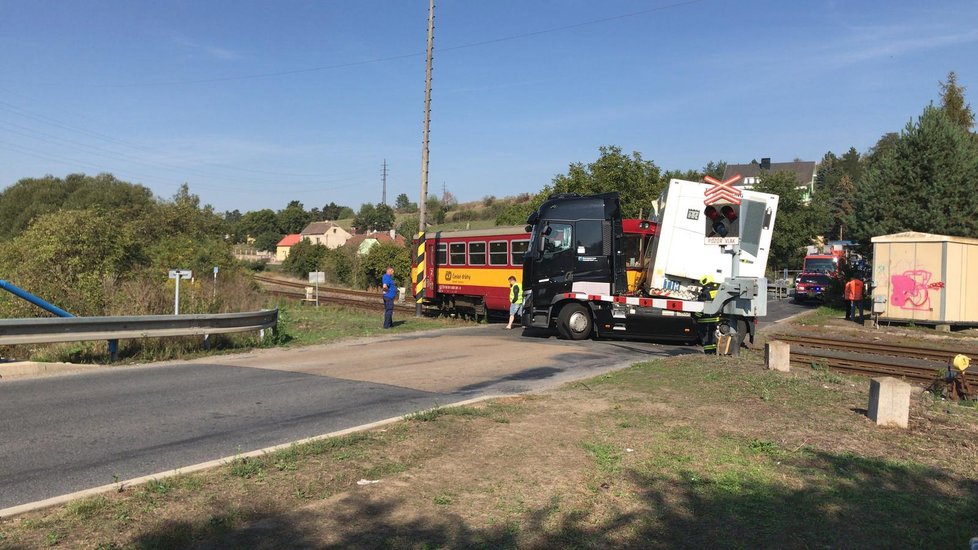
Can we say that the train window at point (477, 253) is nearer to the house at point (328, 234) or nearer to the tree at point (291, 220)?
the house at point (328, 234)

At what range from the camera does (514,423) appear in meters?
7.24

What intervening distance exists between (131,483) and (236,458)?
80cm

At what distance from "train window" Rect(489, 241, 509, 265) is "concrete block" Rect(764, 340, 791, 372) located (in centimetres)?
1197

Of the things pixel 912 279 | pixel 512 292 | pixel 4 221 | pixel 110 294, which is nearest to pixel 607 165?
pixel 912 279

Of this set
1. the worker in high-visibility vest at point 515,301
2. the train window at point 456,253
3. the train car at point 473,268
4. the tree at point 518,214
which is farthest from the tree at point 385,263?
the worker in high-visibility vest at point 515,301

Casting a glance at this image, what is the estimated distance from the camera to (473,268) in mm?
23297

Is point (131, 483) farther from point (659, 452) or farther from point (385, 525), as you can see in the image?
point (659, 452)

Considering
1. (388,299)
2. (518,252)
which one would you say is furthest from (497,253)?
(388,299)

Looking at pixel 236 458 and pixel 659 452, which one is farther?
pixel 659 452

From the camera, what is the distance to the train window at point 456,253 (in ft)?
78.1

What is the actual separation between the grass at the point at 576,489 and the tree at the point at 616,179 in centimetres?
2960

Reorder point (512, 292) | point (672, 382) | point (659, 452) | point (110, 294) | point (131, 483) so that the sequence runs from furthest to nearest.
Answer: point (512, 292)
point (110, 294)
point (672, 382)
point (659, 452)
point (131, 483)

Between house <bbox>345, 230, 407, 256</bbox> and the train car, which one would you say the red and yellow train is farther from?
house <bbox>345, 230, 407, 256</bbox>

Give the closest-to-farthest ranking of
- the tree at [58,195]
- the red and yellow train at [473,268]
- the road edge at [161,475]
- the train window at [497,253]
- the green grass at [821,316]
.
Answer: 1. the road edge at [161,475]
2. the red and yellow train at [473,268]
3. the train window at [497,253]
4. the green grass at [821,316]
5. the tree at [58,195]
